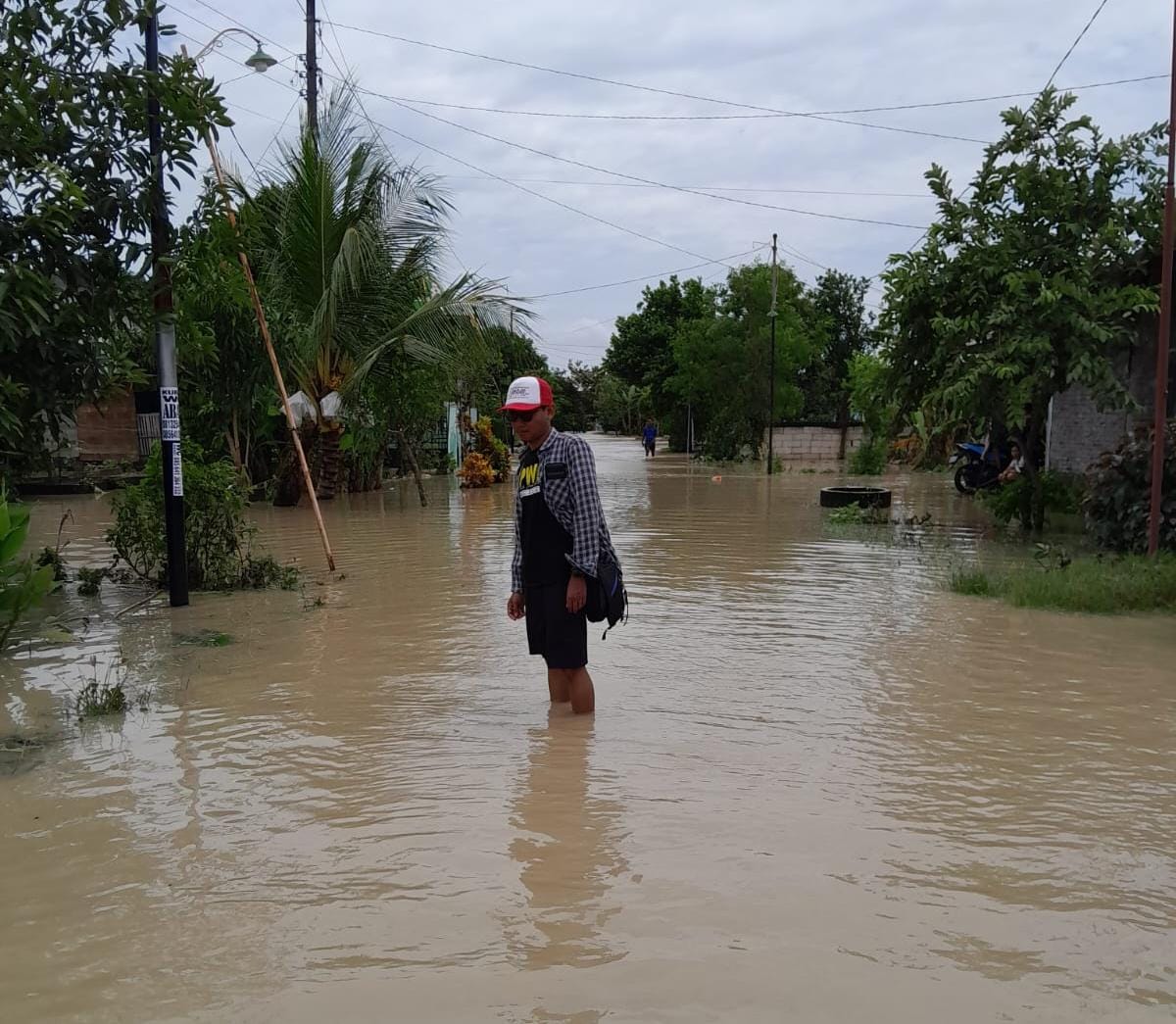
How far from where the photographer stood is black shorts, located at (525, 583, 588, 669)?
17.3 ft

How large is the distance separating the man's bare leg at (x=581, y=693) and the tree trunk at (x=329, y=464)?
→ 1354 cm

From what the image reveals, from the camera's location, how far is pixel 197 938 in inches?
Answer: 130

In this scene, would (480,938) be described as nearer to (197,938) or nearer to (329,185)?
(197,938)

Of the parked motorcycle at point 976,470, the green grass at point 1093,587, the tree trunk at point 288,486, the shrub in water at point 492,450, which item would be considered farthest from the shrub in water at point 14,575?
the shrub in water at point 492,450

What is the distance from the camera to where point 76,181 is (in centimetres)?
763

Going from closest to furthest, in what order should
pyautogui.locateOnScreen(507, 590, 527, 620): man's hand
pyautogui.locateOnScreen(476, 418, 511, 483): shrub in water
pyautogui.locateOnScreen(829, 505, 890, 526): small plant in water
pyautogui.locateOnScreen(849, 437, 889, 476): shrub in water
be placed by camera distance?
pyautogui.locateOnScreen(507, 590, 527, 620): man's hand < pyautogui.locateOnScreen(829, 505, 890, 526): small plant in water < pyautogui.locateOnScreen(476, 418, 511, 483): shrub in water < pyautogui.locateOnScreen(849, 437, 889, 476): shrub in water

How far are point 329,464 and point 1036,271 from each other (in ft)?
38.7

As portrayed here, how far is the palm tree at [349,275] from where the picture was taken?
55.0ft

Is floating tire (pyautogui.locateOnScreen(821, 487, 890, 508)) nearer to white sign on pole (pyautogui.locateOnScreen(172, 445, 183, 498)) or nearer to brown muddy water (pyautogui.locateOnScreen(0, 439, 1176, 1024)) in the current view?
brown muddy water (pyautogui.locateOnScreen(0, 439, 1176, 1024))

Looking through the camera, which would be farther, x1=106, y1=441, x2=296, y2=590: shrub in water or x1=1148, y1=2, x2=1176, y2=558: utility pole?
x1=106, y1=441, x2=296, y2=590: shrub in water

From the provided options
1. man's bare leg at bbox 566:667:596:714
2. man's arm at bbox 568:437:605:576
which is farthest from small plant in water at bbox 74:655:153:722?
man's arm at bbox 568:437:605:576

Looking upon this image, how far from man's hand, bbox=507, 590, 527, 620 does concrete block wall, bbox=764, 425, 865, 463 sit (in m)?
32.7

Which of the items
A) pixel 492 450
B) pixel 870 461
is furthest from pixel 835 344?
pixel 492 450

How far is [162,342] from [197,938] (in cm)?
599
